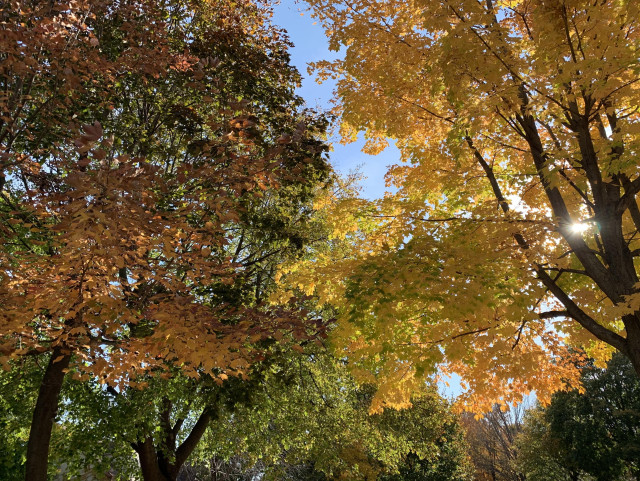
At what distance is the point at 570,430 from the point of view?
64.7ft

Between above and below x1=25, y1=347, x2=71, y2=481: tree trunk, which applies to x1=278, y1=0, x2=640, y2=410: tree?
above

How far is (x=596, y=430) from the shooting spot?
18938mm

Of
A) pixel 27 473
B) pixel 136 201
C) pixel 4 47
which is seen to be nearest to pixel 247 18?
pixel 4 47

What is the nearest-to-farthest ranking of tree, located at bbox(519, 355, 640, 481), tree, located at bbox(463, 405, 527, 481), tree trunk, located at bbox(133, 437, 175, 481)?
tree trunk, located at bbox(133, 437, 175, 481) → tree, located at bbox(519, 355, 640, 481) → tree, located at bbox(463, 405, 527, 481)

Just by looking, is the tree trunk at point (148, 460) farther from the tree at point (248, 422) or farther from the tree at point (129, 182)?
the tree at point (129, 182)

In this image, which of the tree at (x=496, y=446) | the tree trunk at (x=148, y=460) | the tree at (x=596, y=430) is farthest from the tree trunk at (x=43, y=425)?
the tree at (x=496, y=446)

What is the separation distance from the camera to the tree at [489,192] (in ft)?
15.4

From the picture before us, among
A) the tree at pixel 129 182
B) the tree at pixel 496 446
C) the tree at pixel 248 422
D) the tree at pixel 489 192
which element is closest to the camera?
the tree at pixel 129 182

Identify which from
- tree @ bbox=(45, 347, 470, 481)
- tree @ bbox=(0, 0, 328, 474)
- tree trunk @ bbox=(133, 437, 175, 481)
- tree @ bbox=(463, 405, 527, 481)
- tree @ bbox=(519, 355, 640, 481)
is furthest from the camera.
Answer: tree @ bbox=(463, 405, 527, 481)

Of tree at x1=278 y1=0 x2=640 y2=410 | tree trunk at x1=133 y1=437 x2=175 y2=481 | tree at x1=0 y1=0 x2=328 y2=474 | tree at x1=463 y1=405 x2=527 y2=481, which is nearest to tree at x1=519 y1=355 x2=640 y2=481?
tree at x1=463 y1=405 x2=527 y2=481

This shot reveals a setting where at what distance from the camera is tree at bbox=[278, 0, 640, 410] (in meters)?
4.70

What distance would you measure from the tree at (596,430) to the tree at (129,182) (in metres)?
19.6

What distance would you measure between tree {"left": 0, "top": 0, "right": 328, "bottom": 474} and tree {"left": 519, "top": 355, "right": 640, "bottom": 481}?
1965 cm

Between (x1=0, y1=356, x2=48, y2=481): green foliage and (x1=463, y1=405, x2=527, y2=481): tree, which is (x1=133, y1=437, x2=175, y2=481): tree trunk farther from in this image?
(x1=463, y1=405, x2=527, y2=481): tree
